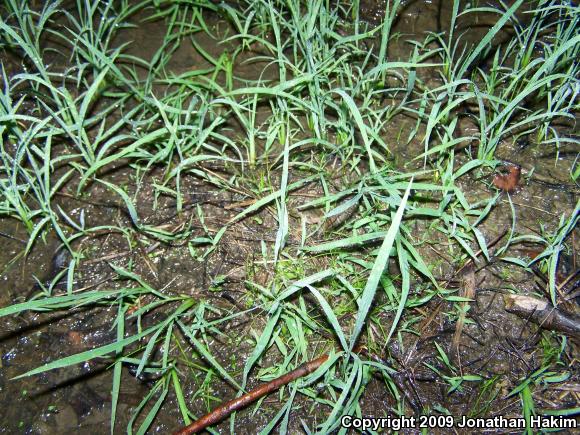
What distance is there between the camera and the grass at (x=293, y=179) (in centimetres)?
180

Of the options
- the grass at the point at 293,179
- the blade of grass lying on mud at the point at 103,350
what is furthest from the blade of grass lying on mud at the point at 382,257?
the blade of grass lying on mud at the point at 103,350

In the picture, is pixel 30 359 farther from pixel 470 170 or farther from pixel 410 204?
pixel 470 170

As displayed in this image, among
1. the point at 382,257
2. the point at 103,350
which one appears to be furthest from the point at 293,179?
the point at 103,350

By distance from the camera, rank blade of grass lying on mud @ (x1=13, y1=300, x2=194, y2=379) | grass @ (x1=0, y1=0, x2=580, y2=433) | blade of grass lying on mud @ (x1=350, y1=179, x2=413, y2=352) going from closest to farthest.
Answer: blade of grass lying on mud @ (x1=350, y1=179, x2=413, y2=352) → blade of grass lying on mud @ (x1=13, y1=300, x2=194, y2=379) → grass @ (x1=0, y1=0, x2=580, y2=433)

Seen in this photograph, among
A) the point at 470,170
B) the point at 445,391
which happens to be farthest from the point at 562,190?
the point at 445,391

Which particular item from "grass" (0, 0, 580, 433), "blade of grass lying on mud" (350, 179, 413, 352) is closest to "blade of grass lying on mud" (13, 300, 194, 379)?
"grass" (0, 0, 580, 433)

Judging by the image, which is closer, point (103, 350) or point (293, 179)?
point (103, 350)

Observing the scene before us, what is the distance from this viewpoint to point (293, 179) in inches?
86.0

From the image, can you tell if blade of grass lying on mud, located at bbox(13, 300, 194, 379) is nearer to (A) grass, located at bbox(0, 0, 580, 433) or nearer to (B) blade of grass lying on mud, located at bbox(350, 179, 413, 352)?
(A) grass, located at bbox(0, 0, 580, 433)

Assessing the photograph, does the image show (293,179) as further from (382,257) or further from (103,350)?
(103,350)

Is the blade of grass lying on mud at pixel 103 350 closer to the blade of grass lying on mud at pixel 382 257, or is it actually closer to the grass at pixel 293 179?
the grass at pixel 293 179

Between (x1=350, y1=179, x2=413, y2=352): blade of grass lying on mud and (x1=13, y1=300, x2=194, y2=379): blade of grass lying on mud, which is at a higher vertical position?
(x1=350, y1=179, x2=413, y2=352): blade of grass lying on mud

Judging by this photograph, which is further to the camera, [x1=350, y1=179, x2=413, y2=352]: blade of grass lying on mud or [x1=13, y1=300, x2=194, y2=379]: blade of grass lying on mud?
[x1=13, y1=300, x2=194, y2=379]: blade of grass lying on mud

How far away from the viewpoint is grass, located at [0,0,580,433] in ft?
5.92
